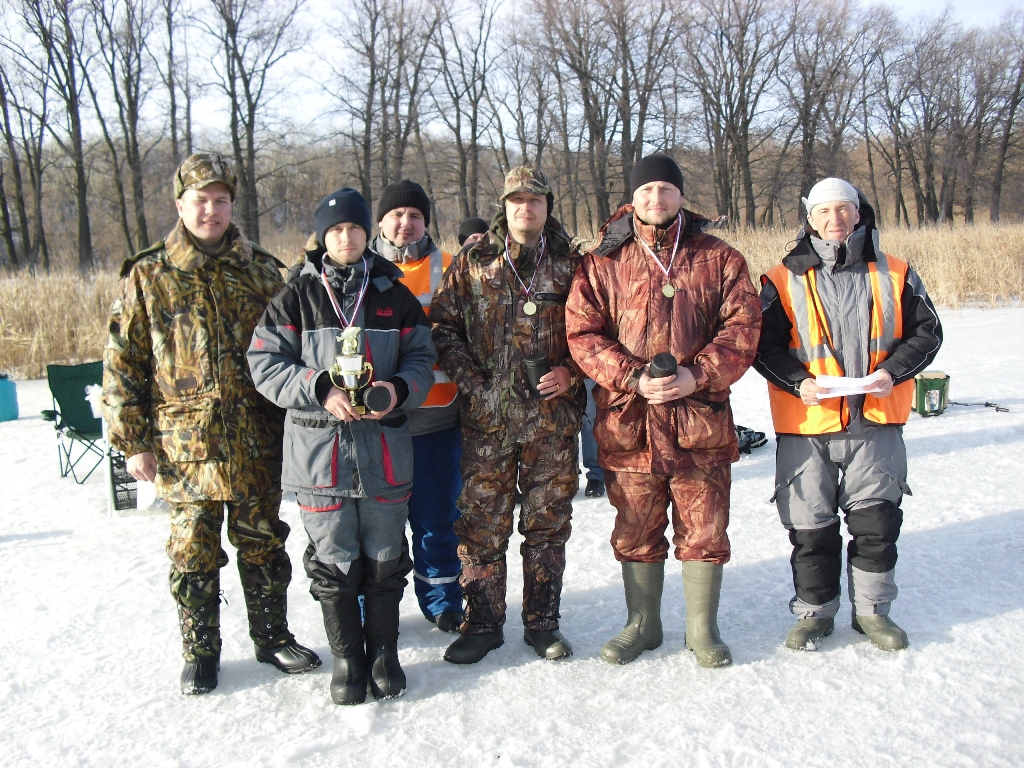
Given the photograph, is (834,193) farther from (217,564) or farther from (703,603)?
(217,564)

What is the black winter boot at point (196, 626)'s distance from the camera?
2727mm

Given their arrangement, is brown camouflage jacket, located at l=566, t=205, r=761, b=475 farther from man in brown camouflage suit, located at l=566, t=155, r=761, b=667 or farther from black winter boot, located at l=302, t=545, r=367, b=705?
black winter boot, located at l=302, t=545, r=367, b=705

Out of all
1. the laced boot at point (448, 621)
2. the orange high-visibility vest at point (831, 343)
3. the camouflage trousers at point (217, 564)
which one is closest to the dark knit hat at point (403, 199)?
the camouflage trousers at point (217, 564)

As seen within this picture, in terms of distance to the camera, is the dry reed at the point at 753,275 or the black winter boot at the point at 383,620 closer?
the black winter boot at the point at 383,620

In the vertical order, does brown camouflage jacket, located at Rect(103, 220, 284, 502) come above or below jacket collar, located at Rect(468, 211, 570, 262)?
below

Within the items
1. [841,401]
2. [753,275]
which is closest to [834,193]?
[841,401]

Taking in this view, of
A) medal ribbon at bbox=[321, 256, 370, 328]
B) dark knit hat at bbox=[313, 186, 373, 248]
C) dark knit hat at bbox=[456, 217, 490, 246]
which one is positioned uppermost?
dark knit hat at bbox=[456, 217, 490, 246]

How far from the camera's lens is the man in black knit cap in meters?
3.22

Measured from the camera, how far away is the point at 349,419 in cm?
248

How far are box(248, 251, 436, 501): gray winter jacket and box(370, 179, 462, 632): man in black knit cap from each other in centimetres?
52

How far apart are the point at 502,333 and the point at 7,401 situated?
6.72 meters

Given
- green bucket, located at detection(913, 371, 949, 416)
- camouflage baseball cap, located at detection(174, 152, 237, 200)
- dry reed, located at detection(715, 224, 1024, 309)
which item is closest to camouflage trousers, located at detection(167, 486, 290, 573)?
camouflage baseball cap, located at detection(174, 152, 237, 200)

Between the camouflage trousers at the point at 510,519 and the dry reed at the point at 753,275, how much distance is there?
4.83 meters

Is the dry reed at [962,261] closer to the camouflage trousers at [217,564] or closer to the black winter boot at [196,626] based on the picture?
the camouflage trousers at [217,564]
